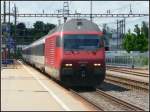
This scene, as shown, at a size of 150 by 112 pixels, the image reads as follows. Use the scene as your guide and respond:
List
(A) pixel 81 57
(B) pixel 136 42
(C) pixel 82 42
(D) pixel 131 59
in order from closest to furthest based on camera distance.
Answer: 1. (A) pixel 81 57
2. (C) pixel 82 42
3. (D) pixel 131 59
4. (B) pixel 136 42

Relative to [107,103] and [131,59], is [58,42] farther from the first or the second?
[131,59]

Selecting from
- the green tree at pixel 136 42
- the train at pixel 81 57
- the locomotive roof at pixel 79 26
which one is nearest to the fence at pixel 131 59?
the green tree at pixel 136 42

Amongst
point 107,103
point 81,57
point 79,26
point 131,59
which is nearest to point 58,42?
point 79,26

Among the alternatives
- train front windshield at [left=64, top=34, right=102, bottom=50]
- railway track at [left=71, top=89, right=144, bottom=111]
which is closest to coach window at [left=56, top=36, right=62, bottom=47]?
train front windshield at [left=64, top=34, right=102, bottom=50]

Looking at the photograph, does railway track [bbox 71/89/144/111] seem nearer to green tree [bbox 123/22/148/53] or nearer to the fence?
the fence

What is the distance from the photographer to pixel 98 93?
2325 centimetres

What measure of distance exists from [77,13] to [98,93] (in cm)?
3657

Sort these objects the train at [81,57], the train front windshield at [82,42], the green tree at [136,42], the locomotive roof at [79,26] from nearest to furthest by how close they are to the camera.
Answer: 1. the train at [81,57]
2. the train front windshield at [82,42]
3. the locomotive roof at [79,26]
4. the green tree at [136,42]

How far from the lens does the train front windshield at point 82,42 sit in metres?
23.7

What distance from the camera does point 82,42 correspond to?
23.9 metres

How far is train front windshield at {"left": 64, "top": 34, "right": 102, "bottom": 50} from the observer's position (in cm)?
2372

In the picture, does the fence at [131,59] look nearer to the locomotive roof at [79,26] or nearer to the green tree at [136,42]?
the green tree at [136,42]

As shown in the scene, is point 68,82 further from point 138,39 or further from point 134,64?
point 138,39

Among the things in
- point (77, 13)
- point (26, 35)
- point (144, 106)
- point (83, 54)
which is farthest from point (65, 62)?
point (26, 35)
